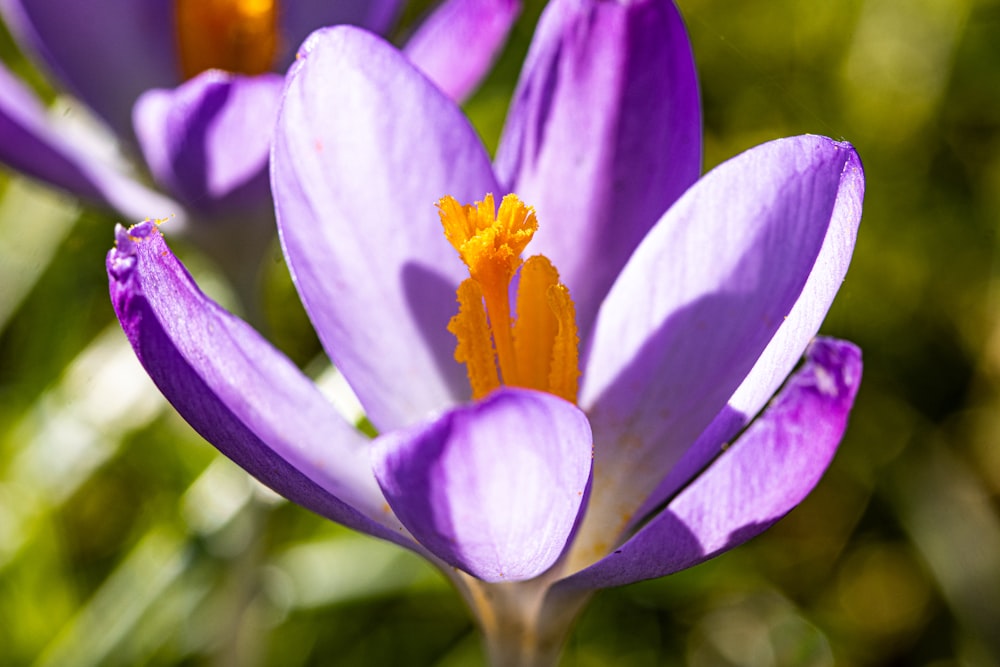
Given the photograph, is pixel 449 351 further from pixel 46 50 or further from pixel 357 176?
pixel 46 50

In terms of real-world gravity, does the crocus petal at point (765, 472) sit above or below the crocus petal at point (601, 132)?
below

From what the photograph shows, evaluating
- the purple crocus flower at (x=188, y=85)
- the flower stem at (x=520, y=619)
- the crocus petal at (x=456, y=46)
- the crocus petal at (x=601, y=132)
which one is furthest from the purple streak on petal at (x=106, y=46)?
the flower stem at (x=520, y=619)

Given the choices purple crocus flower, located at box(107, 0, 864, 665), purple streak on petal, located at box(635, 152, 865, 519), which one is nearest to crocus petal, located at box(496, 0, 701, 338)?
purple crocus flower, located at box(107, 0, 864, 665)

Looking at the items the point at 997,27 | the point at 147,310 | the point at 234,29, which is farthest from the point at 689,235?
the point at 997,27

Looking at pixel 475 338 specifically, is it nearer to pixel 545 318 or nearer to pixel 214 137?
pixel 545 318

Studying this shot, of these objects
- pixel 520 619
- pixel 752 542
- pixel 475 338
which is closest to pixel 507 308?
pixel 475 338

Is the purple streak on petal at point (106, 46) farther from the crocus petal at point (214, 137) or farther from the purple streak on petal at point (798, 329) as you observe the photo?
the purple streak on petal at point (798, 329)
